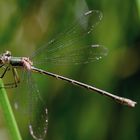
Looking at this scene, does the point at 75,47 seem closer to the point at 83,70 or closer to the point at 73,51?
the point at 73,51

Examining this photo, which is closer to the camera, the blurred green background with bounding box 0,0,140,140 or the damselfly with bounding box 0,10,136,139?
the damselfly with bounding box 0,10,136,139

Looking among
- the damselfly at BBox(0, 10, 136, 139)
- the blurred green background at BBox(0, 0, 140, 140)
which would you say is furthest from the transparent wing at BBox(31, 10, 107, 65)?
the blurred green background at BBox(0, 0, 140, 140)

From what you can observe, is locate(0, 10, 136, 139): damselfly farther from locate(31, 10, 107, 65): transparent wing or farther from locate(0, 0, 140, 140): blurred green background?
locate(0, 0, 140, 140): blurred green background

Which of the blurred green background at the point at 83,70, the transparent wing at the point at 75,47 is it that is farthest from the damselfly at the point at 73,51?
the blurred green background at the point at 83,70

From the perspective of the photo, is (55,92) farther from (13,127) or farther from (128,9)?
(13,127)

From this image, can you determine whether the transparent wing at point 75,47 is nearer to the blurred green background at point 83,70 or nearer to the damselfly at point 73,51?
the damselfly at point 73,51

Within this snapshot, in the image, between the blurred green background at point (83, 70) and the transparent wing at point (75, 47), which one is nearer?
the transparent wing at point (75, 47)
